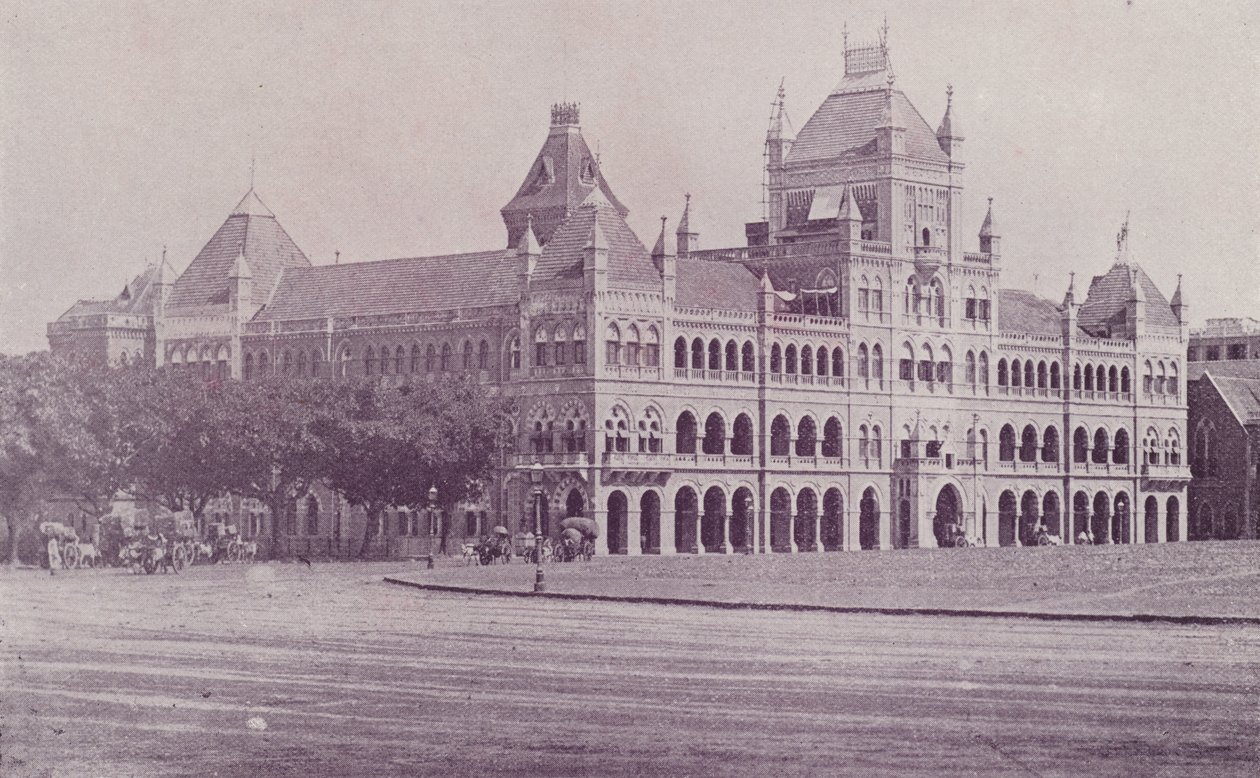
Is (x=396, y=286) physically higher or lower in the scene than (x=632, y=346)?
higher

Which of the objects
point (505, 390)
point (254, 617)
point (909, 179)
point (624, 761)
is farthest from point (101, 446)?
point (624, 761)

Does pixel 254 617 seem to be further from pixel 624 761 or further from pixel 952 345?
pixel 952 345

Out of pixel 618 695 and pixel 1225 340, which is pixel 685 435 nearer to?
pixel 1225 340

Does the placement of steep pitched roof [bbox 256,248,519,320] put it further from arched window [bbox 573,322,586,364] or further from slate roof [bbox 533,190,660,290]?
arched window [bbox 573,322,586,364]

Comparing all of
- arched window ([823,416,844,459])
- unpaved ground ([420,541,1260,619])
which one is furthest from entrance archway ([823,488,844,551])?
unpaved ground ([420,541,1260,619])

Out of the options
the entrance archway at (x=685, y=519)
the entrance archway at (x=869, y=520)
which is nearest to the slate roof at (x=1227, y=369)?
the entrance archway at (x=869, y=520)

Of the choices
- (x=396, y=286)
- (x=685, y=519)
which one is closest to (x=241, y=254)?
(x=396, y=286)
